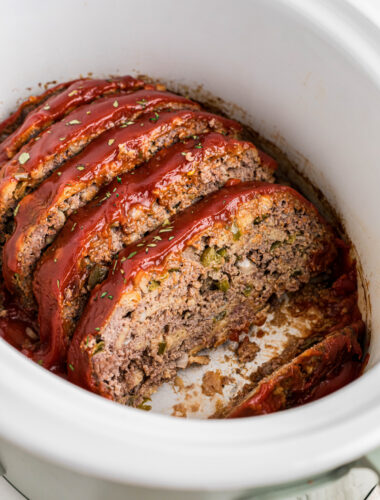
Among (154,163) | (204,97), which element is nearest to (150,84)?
(204,97)

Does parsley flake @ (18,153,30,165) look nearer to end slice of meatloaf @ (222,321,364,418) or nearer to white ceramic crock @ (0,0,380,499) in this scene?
white ceramic crock @ (0,0,380,499)

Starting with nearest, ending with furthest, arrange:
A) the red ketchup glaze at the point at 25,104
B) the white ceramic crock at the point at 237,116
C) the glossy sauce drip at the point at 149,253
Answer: the white ceramic crock at the point at 237,116 → the glossy sauce drip at the point at 149,253 → the red ketchup glaze at the point at 25,104

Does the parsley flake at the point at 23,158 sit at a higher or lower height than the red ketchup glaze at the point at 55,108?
lower

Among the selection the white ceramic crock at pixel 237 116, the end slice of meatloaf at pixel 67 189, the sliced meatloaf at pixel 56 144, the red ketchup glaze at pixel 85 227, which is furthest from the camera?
the sliced meatloaf at pixel 56 144

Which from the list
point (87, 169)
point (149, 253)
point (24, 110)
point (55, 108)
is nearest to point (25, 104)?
point (24, 110)

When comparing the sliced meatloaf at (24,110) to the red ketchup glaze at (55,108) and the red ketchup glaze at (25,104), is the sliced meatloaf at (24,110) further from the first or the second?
the red ketchup glaze at (55,108)

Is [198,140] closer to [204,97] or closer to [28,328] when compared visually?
[204,97]

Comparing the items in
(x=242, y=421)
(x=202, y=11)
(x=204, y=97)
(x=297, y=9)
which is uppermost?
(x=297, y=9)

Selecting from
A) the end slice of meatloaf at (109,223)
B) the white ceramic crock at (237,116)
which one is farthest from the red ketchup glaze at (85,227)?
the white ceramic crock at (237,116)
